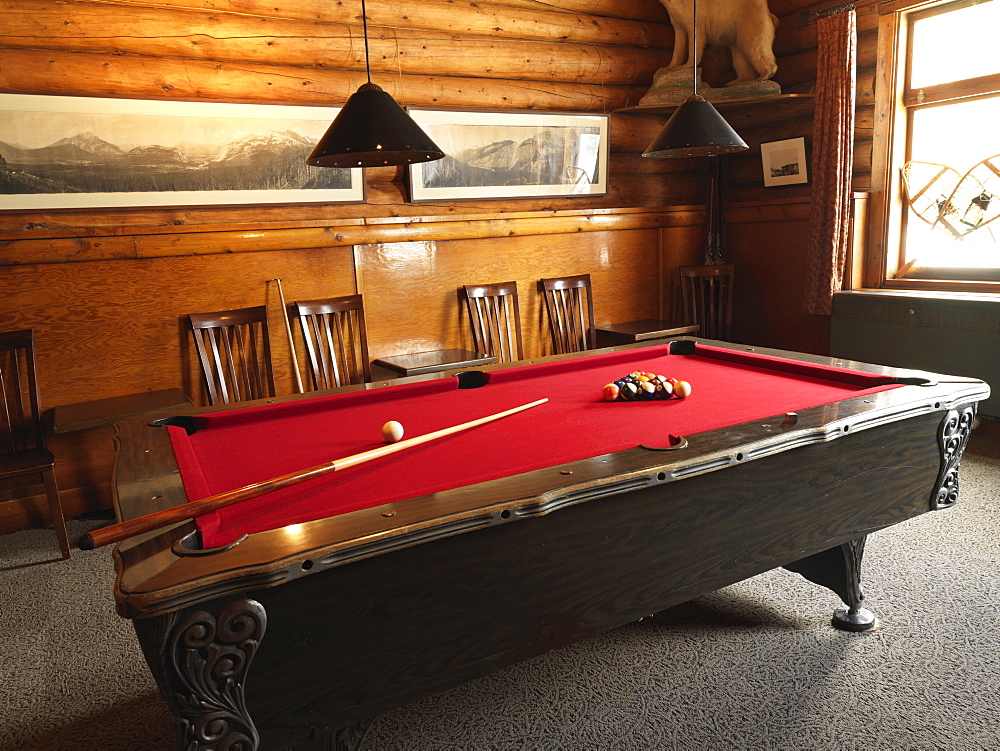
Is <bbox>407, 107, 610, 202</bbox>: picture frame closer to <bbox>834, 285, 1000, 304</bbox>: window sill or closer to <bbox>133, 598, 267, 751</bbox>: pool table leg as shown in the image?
<bbox>834, 285, 1000, 304</bbox>: window sill

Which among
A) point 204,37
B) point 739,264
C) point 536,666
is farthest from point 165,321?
point 739,264

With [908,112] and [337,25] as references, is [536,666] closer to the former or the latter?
[337,25]

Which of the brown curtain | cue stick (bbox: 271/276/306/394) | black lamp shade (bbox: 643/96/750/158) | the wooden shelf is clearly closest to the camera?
black lamp shade (bbox: 643/96/750/158)

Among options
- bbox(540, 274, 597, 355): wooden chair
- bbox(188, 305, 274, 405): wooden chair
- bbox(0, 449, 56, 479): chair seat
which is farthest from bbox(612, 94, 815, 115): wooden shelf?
bbox(0, 449, 56, 479): chair seat

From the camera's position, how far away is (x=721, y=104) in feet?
15.7

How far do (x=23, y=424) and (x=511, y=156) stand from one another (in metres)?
3.00

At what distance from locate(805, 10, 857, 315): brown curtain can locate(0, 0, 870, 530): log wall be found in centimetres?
31

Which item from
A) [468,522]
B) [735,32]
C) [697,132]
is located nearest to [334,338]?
[697,132]

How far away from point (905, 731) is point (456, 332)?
3154mm

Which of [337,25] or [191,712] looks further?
[337,25]

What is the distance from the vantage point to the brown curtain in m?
4.28

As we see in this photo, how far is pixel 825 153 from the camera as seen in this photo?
445 centimetres

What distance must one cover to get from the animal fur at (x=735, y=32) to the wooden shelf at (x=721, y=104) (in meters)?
0.15

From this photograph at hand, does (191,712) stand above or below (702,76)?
below
